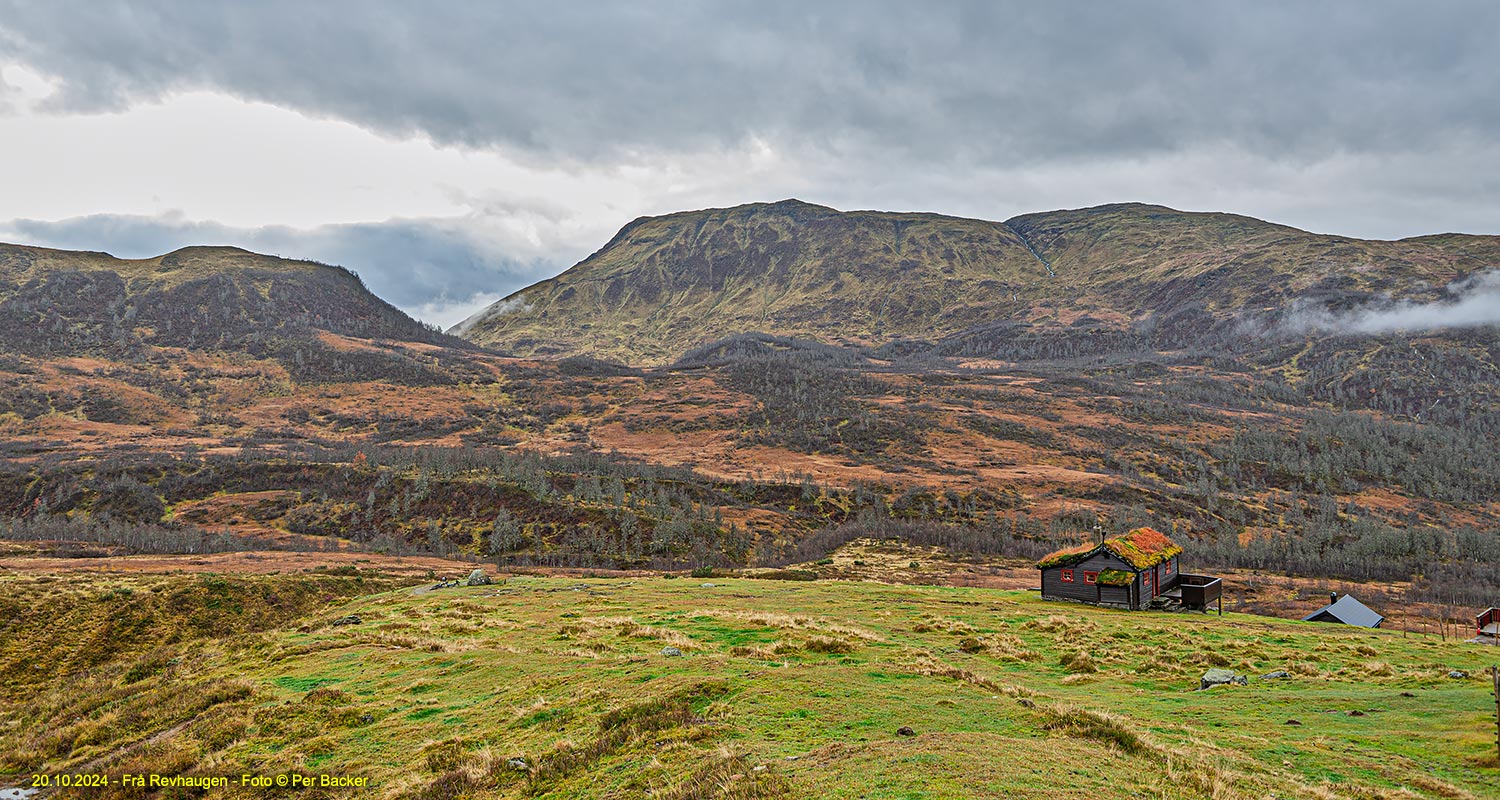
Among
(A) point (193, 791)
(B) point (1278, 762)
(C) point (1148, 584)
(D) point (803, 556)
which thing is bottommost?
(D) point (803, 556)

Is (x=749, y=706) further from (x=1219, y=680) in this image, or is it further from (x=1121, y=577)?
(x=1121, y=577)

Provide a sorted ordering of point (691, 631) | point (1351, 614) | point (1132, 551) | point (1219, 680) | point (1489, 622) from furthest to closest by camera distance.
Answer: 1. point (1132, 551)
2. point (1351, 614)
3. point (1489, 622)
4. point (691, 631)
5. point (1219, 680)

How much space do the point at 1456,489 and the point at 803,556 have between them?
167 meters

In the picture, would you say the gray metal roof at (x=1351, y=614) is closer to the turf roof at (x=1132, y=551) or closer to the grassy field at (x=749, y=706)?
the turf roof at (x=1132, y=551)

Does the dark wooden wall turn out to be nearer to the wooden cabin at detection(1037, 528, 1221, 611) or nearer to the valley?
the wooden cabin at detection(1037, 528, 1221, 611)

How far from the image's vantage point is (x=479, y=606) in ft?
125

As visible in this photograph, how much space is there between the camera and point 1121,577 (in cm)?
4841

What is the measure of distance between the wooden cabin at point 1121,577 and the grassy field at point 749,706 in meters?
12.0

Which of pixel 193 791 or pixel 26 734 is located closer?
pixel 193 791

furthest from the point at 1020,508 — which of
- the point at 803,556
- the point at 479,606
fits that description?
the point at 479,606

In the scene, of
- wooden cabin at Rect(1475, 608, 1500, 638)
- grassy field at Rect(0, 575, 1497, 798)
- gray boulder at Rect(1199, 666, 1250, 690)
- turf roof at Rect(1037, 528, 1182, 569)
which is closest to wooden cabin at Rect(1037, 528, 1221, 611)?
turf roof at Rect(1037, 528, 1182, 569)

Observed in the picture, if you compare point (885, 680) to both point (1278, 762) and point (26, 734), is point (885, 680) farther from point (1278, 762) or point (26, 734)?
point (26, 734)

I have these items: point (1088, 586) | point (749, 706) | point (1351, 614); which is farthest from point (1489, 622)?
point (749, 706)

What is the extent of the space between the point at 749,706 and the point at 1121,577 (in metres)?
43.2
